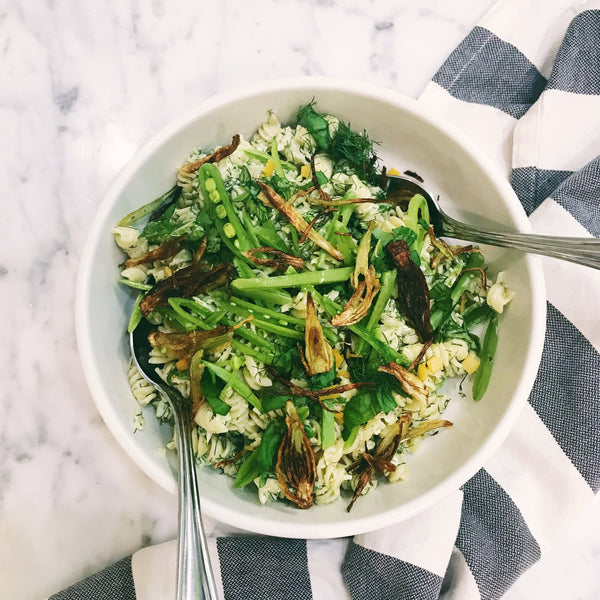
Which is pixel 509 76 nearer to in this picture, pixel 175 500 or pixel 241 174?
pixel 241 174

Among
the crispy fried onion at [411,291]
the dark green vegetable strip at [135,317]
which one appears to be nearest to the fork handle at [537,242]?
the crispy fried onion at [411,291]

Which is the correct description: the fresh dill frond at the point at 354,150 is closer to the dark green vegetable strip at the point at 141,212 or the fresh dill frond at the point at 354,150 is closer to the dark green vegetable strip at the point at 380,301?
the dark green vegetable strip at the point at 380,301

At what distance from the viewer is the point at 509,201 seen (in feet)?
4.62

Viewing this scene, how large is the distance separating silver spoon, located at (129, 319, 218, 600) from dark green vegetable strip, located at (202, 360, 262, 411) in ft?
0.49

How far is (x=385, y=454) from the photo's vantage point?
56.1 inches

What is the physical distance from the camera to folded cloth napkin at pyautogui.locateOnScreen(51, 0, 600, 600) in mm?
1571

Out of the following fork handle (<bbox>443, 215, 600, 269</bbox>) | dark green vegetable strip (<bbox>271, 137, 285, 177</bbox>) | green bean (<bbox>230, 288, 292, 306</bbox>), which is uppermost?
dark green vegetable strip (<bbox>271, 137, 285, 177</bbox>)

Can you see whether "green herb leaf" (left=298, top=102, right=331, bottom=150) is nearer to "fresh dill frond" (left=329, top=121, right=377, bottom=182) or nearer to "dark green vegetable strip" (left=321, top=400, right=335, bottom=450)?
"fresh dill frond" (left=329, top=121, right=377, bottom=182)

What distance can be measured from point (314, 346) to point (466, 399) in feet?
1.65

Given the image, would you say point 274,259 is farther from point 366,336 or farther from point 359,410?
point 359,410

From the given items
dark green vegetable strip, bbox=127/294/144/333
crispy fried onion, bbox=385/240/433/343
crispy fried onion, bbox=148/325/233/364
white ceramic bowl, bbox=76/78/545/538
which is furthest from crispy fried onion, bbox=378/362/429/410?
dark green vegetable strip, bbox=127/294/144/333

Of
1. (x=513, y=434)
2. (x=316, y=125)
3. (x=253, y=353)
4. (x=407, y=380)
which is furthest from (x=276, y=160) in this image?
(x=513, y=434)

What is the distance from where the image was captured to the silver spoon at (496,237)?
1271 mm

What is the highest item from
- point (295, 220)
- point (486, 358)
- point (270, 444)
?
point (295, 220)
